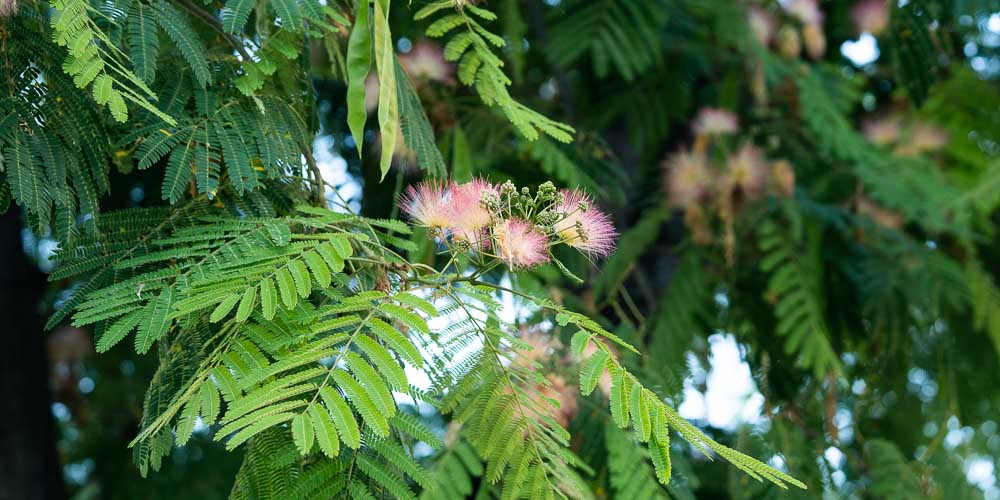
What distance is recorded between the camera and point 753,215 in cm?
437

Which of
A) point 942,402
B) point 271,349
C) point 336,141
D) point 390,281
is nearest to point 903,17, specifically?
point 942,402

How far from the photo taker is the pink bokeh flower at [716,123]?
455 centimetres

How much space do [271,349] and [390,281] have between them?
0.33 m

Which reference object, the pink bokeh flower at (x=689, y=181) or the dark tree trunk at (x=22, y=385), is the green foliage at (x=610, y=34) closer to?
the pink bokeh flower at (x=689, y=181)

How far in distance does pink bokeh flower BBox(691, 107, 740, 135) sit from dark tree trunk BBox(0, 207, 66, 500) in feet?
9.66

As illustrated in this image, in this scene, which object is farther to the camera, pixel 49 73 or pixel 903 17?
pixel 903 17

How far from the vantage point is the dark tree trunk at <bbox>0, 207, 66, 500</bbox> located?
14.5ft

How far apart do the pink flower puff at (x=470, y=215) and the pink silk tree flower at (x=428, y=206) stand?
0.05 ft

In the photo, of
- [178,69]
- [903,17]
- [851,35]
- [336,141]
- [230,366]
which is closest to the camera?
[230,366]

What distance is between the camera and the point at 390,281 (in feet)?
6.93

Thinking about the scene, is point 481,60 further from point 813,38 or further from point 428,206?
point 813,38

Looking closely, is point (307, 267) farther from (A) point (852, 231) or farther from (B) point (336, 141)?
(A) point (852, 231)

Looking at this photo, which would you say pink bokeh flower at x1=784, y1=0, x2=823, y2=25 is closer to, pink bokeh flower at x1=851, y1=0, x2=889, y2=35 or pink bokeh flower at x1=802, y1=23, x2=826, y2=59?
pink bokeh flower at x1=802, y1=23, x2=826, y2=59

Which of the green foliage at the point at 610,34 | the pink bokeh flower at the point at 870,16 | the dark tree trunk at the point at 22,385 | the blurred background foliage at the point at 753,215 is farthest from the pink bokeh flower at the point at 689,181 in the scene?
the dark tree trunk at the point at 22,385
